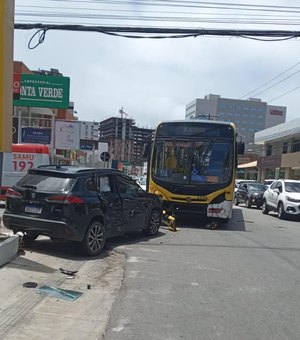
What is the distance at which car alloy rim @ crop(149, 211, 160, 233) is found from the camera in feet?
42.0

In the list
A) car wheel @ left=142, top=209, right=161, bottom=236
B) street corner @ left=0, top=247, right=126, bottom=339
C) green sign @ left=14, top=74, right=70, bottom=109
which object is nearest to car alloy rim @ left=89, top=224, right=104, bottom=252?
street corner @ left=0, top=247, right=126, bottom=339

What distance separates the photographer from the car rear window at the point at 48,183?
30.9 ft

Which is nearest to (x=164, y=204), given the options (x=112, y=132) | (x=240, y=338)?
(x=240, y=338)

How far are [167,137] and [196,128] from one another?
3.20 feet

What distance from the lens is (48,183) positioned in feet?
31.6

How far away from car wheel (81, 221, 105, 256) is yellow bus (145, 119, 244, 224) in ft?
19.1

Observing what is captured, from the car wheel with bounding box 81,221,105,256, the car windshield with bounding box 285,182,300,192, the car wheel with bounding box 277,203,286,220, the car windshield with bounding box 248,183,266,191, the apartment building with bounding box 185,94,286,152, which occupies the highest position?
the apartment building with bounding box 185,94,286,152

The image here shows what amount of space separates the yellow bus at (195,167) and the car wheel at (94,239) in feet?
19.1

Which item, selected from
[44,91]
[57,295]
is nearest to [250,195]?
[44,91]

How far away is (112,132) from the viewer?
88000 millimetres

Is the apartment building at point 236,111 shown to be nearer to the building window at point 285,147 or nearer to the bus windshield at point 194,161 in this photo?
the building window at point 285,147

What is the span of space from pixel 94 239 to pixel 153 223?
342cm

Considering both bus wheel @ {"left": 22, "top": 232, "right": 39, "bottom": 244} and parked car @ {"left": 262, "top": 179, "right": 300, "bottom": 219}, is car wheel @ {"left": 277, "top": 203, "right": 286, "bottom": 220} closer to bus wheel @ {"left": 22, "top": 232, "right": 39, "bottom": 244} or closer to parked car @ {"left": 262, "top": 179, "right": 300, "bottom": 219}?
parked car @ {"left": 262, "top": 179, "right": 300, "bottom": 219}

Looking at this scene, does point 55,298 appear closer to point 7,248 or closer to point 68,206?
point 7,248
